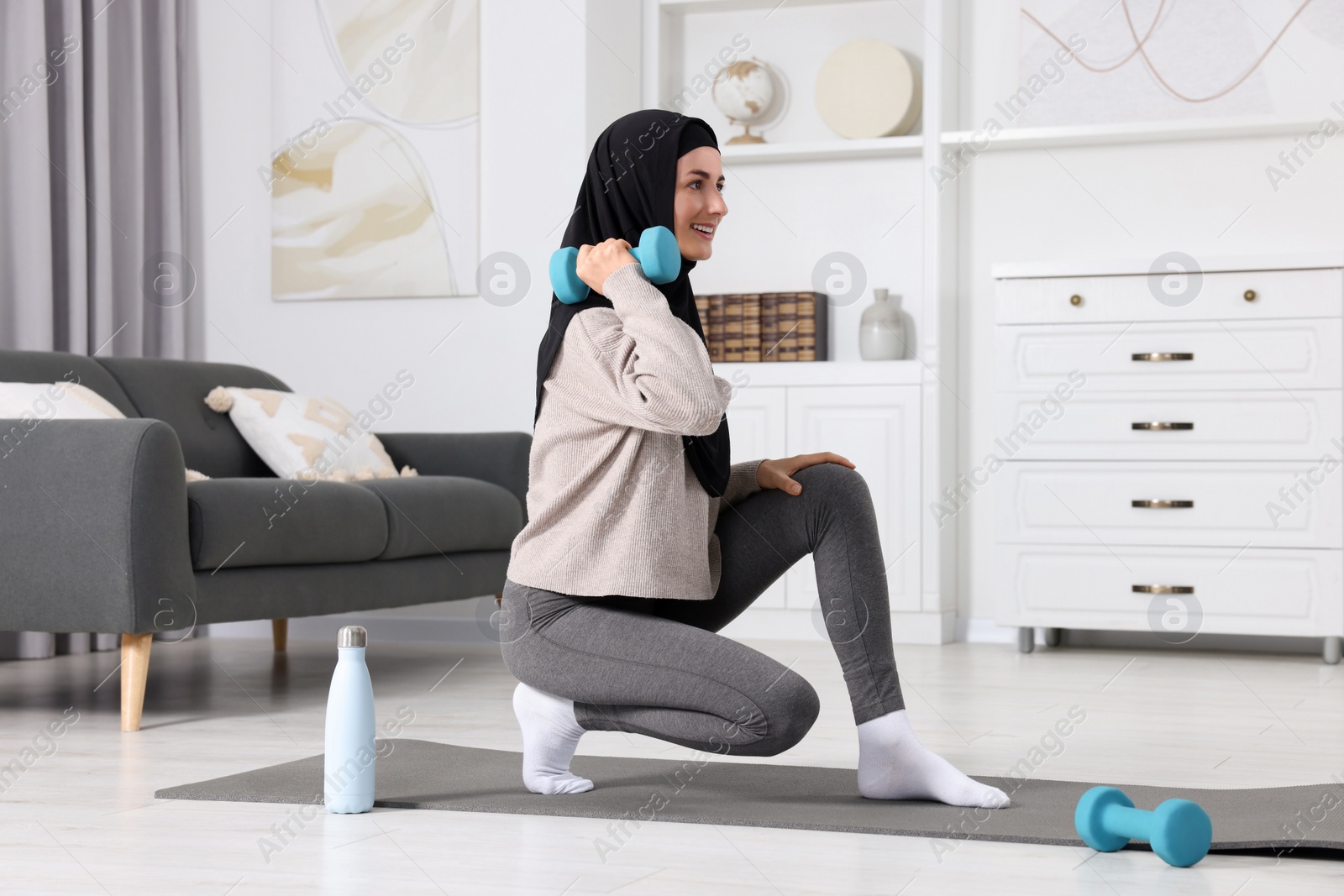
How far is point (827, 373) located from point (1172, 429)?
96 centimetres

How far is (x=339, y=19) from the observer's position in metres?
4.35

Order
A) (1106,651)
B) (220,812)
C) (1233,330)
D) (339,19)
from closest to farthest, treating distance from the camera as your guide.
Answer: (220,812) → (1233,330) → (1106,651) → (339,19)

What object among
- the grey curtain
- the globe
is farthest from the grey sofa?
the globe

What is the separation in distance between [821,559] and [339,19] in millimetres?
3138

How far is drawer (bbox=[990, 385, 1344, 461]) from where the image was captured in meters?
3.62

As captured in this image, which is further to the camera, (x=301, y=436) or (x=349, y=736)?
(x=301, y=436)

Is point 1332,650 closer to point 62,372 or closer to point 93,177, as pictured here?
point 62,372

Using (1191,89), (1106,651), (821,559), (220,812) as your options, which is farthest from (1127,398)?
(220,812)

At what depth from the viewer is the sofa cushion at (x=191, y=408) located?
339 centimetres

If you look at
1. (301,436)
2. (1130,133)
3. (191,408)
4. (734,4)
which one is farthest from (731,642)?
(734,4)

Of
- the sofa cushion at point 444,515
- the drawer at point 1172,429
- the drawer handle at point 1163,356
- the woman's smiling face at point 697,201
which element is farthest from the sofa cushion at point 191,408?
the drawer handle at point 1163,356

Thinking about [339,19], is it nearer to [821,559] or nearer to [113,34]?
[113,34]

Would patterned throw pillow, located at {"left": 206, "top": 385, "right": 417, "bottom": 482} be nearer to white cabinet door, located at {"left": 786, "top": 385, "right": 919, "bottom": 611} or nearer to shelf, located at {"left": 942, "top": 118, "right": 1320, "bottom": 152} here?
white cabinet door, located at {"left": 786, "top": 385, "right": 919, "bottom": 611}

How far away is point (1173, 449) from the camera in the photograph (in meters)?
3.73
